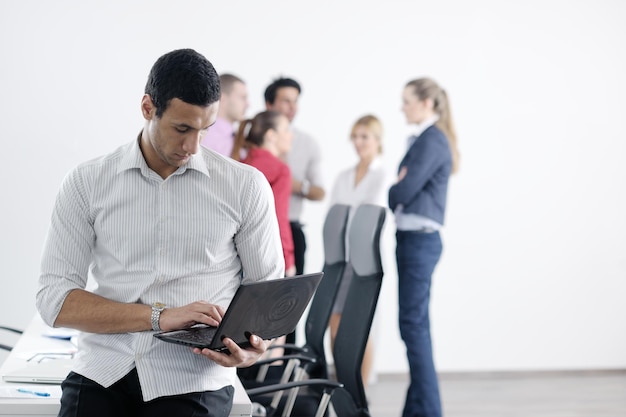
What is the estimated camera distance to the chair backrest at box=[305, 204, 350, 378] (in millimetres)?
3139

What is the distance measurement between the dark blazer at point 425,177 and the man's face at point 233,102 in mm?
944

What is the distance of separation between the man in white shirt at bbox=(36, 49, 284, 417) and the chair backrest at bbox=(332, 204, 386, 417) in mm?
585

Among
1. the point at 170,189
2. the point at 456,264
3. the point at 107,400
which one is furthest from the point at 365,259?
the point at 456,264

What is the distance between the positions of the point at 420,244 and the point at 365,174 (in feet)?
3.07

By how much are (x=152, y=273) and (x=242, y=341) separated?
27 cm

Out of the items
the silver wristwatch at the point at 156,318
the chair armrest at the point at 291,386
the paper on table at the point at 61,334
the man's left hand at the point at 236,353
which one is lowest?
the chair armrest at the point at 291,386

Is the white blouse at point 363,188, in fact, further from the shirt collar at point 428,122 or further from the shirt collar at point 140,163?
the shirt collar at point 140,163

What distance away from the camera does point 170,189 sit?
2.06m

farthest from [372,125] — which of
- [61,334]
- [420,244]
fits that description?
[61,334]

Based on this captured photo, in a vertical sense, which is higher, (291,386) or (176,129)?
(176,129)

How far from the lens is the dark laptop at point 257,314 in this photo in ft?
5.91

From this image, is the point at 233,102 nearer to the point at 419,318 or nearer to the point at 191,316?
the point at 419,318

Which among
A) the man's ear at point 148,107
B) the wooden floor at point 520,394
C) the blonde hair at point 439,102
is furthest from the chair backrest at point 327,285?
the wooden floor at point 520,394

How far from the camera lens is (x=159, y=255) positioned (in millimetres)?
2014
